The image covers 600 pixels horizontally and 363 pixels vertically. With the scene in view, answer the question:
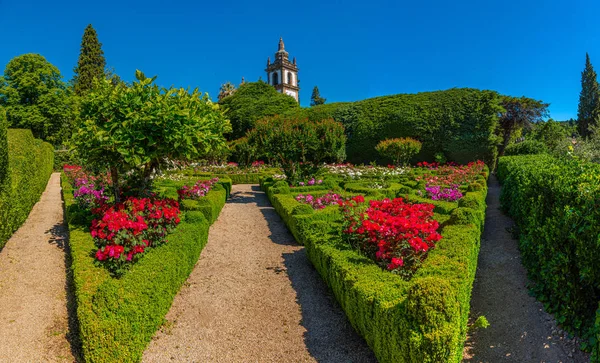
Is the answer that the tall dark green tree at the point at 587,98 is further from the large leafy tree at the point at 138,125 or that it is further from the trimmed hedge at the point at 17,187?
the trimmed hedge at the point at 17,187

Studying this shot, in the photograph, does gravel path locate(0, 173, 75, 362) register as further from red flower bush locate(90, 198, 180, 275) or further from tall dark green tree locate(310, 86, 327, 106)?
tall dark green tree locate(310, 86, 327, 106)

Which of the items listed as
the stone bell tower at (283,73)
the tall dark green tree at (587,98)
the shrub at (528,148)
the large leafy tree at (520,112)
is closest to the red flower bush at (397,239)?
the shrub at (528,148)

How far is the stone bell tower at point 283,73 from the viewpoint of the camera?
58562 mm

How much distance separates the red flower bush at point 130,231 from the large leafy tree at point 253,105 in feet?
75.7

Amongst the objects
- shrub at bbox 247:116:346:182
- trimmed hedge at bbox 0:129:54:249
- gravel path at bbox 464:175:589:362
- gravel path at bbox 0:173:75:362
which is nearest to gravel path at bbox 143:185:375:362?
gravel path at bbox 0:173:75:362

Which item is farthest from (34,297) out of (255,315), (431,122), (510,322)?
(431,122)

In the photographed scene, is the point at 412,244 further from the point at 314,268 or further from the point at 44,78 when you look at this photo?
the point at 44,78

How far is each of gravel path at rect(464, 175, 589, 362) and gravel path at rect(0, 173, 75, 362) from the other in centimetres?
443

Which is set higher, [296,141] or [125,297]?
[296,141]

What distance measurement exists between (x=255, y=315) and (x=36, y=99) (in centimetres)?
3129

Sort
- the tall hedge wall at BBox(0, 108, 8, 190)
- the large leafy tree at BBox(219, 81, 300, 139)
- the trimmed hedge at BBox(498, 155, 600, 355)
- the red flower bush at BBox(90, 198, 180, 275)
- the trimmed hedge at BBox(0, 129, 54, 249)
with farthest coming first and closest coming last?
the large leafy tree at BBox(219, 81, 300, 139) → the trimmed hedge at BBox(0, 129, 54, 249) → the tall hedge wall at BBox(0, 108, 8, 190) → the red flower bush at BBox(90, 198, 180, 275) → the trimmed hedge at BBox(498, 155, 600, 355)

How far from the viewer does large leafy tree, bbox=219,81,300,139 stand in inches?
1142

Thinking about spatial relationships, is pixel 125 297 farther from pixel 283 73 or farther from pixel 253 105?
pixel 283 73

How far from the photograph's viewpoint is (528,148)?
20.1 m
